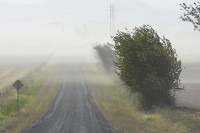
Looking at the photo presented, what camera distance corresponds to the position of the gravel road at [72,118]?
2391 cm

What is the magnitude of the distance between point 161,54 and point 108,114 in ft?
21.9

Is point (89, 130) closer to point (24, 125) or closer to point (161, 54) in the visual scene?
point (24, 125)

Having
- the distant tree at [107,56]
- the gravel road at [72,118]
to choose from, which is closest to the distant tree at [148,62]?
the gravel road at [72,118]

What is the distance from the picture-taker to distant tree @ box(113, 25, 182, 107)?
28.9 m

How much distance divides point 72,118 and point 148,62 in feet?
24.0

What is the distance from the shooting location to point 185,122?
23.0m

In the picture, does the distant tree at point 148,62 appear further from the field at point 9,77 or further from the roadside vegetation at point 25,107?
the field at point 9,77

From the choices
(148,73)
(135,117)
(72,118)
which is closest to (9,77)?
(72,118)

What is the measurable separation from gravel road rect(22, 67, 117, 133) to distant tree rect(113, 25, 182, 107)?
13.9ft

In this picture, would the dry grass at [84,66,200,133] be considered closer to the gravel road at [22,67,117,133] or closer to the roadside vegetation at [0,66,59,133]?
the gravel road at [22,67,117,133]

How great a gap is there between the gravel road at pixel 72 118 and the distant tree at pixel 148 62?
4.23 m

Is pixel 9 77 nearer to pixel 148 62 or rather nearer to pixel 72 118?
pixel 72 118

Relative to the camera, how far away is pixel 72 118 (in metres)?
28.5

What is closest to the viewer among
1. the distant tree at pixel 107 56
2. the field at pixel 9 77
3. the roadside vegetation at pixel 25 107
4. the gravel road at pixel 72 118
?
the gravel road at pixel 72 118
